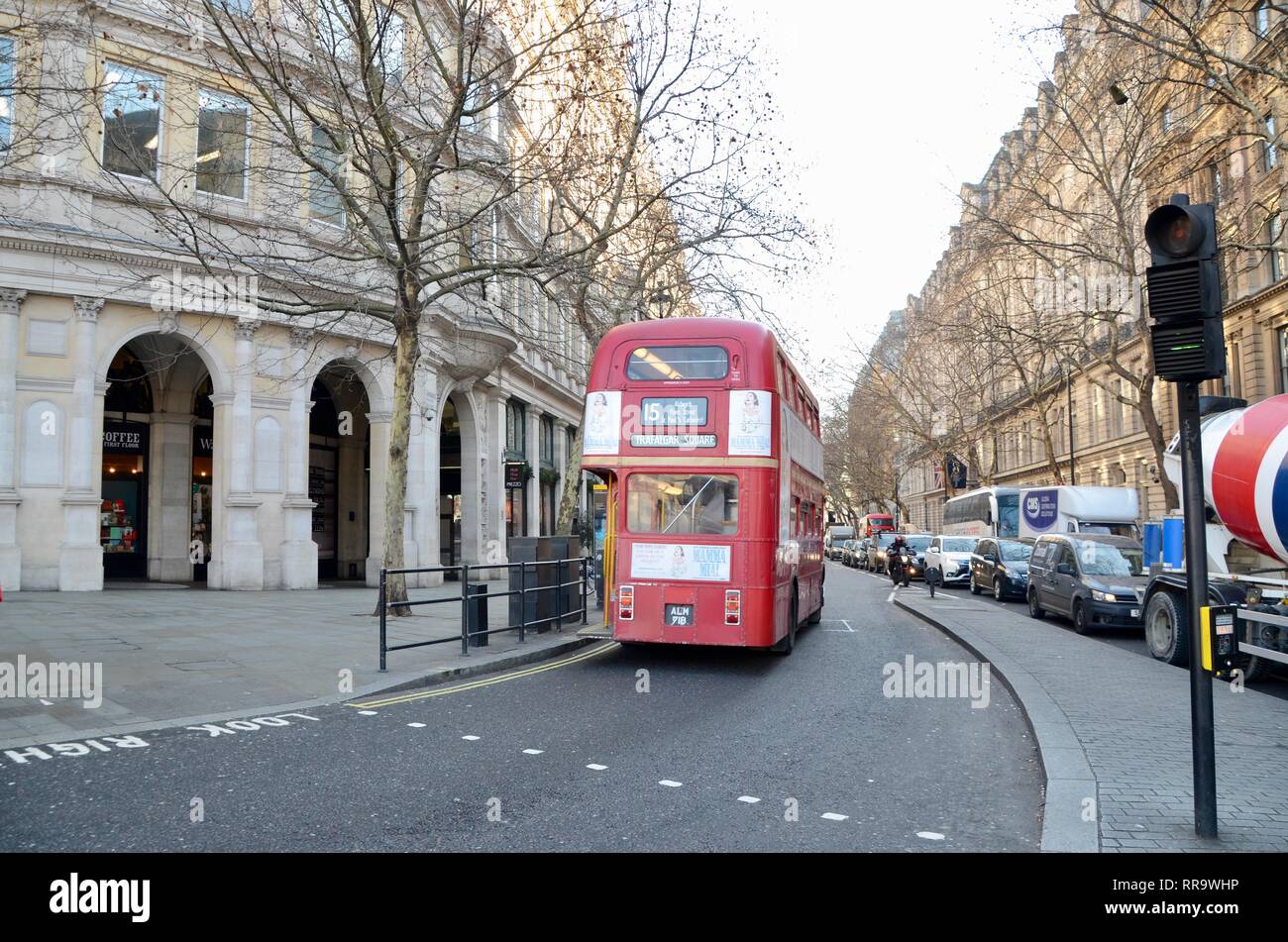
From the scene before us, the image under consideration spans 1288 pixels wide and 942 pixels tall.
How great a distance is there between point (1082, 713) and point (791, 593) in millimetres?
5165

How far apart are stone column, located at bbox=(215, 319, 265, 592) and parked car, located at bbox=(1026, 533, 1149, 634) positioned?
678 inches

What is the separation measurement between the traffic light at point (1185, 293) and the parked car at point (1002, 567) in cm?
1927

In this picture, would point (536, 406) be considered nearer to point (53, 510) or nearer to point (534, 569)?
point (53, 510)

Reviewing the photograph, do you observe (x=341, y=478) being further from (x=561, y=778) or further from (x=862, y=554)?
(x=862, y=554)

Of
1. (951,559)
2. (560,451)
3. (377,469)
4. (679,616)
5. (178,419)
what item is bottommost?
(951,559)

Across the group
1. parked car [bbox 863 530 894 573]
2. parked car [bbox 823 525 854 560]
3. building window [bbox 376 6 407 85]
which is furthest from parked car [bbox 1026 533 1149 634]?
parked car [bbox 823 525 854 560]

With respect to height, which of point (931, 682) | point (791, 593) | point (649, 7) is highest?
point (649, 7)

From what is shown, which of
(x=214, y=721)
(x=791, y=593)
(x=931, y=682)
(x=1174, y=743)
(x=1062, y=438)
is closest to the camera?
(x=1174, y=743)

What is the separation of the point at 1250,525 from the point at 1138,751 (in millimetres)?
4976

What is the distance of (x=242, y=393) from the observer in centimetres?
2180

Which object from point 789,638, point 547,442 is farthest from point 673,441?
point 547,442

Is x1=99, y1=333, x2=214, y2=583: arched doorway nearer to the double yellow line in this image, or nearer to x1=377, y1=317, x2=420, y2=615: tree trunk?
x1=377, y1=317, x2=420, y2=615: tree trunk

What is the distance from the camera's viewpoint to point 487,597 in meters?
12.1
